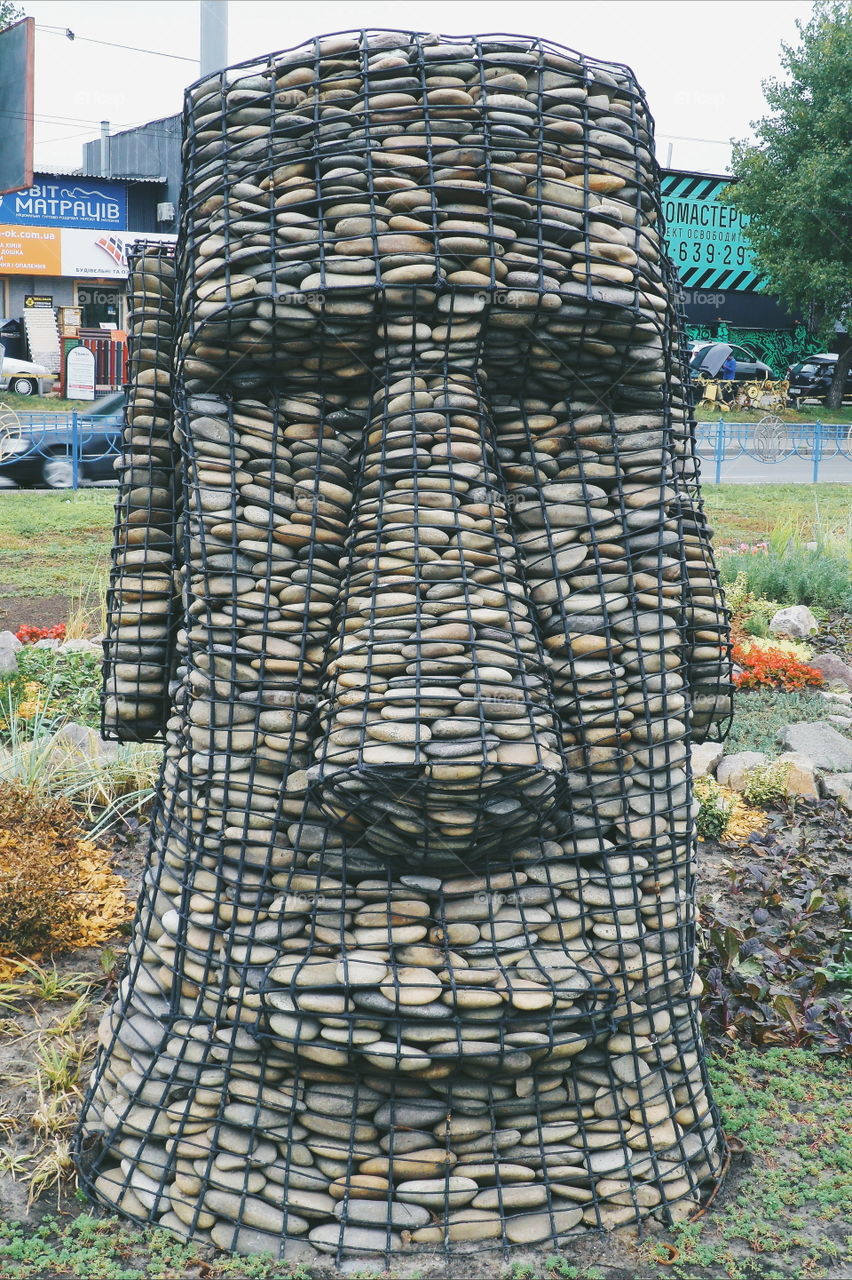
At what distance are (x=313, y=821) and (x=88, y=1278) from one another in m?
1.26

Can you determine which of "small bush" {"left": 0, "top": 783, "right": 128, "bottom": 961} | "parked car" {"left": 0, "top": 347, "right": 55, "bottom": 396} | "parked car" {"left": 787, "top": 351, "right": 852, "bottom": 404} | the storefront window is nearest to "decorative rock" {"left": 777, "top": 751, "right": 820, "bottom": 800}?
"small bush" {"left": 0, "top": 783, "right": 128, "bottom": 961}

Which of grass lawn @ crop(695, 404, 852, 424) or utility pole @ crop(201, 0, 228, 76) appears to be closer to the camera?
utility pole @ crop(201, 0, 228, 76)

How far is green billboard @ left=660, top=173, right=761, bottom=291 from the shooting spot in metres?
33.0

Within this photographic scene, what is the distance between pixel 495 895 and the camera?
3045 mm

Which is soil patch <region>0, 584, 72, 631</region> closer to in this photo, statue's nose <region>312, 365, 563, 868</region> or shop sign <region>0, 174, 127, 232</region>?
statue's nose <region>312, 365, 563, 868</region>

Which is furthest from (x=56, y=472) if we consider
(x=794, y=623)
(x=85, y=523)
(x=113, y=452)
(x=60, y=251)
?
(x=60, y=251)

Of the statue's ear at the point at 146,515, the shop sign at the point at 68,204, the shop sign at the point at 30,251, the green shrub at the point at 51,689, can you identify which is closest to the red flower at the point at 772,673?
the green shrub at the point at 51,689

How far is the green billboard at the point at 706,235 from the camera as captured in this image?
33031 mm

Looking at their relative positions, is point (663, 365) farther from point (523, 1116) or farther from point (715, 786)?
point (715, 786)

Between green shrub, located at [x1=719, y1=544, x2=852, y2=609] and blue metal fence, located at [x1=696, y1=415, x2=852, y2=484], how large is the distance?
27.5 feet

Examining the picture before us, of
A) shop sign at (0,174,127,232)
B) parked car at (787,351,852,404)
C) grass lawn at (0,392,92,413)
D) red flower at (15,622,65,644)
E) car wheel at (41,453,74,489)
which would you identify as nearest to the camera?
red flower at (15,622,65,644)

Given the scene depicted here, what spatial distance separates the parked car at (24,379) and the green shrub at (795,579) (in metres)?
22.4

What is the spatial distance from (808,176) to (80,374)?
1772 centimetres

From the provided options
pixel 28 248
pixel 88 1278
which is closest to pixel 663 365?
pixel 88 1278
